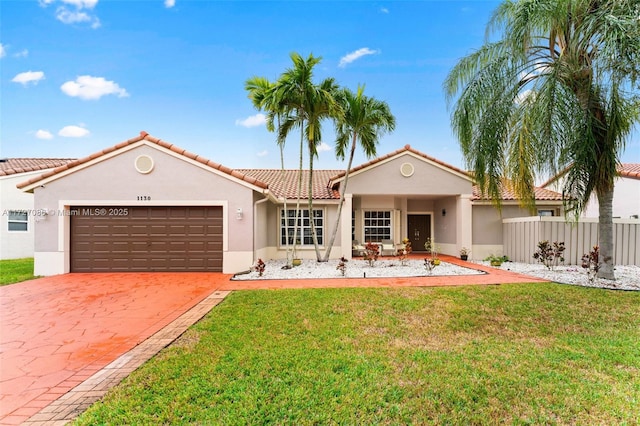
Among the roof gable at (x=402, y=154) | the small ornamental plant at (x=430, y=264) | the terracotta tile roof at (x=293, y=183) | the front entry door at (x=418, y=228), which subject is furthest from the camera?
the front entry door at (x=418, y=228)

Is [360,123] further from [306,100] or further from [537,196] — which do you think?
[537,196]

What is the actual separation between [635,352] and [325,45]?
52.1ft

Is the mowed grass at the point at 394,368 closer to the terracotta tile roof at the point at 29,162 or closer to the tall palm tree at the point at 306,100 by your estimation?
the tall palm tree at the point at 306,100

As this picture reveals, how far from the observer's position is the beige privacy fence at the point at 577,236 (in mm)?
13172

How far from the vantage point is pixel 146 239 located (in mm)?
12242

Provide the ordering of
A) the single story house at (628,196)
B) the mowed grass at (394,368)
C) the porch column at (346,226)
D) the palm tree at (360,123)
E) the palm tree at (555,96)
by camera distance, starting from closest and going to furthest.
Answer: the mowed grass at (394,368)
the palm tree at (555,96)
the palm tree at (360,123)
the porch column at (346,226)
the single story house at (628,196)

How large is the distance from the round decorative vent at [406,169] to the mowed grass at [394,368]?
9684mm

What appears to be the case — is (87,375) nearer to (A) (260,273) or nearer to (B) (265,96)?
(A) (260,273)

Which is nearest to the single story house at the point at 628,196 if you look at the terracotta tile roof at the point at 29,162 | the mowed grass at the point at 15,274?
the mowed grass at the point at 15,274

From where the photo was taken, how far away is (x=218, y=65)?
17156mm

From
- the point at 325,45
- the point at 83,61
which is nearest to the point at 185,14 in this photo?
the point at 83,61

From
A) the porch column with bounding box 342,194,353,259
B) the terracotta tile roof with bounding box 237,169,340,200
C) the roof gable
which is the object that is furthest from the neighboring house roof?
the terracotta tile roof with bounding box 237,169,340,200

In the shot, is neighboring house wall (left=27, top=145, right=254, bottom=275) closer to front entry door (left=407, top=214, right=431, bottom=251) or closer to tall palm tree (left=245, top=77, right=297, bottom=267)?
tall palm tree (left=245, top=77, right=297, bottom=267)

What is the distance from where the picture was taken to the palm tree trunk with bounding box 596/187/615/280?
9461mm
